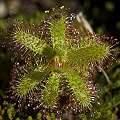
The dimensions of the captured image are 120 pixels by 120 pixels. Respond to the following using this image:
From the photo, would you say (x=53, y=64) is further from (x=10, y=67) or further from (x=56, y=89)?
(x=10, y=67)

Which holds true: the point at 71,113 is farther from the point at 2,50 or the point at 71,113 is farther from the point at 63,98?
the point at 2,50

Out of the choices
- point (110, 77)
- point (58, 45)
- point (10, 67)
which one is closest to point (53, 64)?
point (58, 45)

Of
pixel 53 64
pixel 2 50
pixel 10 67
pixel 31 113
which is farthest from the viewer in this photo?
pixel 2 50

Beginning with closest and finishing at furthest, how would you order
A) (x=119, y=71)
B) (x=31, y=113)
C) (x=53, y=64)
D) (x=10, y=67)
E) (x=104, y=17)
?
(x=53, y=64), (x=31, y=113), (x=10, y=67), (x=119, y=71), (x=104, y=17)

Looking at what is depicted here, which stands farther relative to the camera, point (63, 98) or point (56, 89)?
point (63, 98)

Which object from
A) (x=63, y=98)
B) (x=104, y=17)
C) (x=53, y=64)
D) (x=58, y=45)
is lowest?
(x=63, y=98)

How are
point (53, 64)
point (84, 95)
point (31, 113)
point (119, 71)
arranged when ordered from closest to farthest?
point (84, 95) → point (53, 64) → point (31, 113) → point (119, 71)

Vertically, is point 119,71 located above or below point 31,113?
above

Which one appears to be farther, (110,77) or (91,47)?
(110,77)

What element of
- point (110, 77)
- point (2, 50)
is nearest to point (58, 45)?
point (110, 77)
